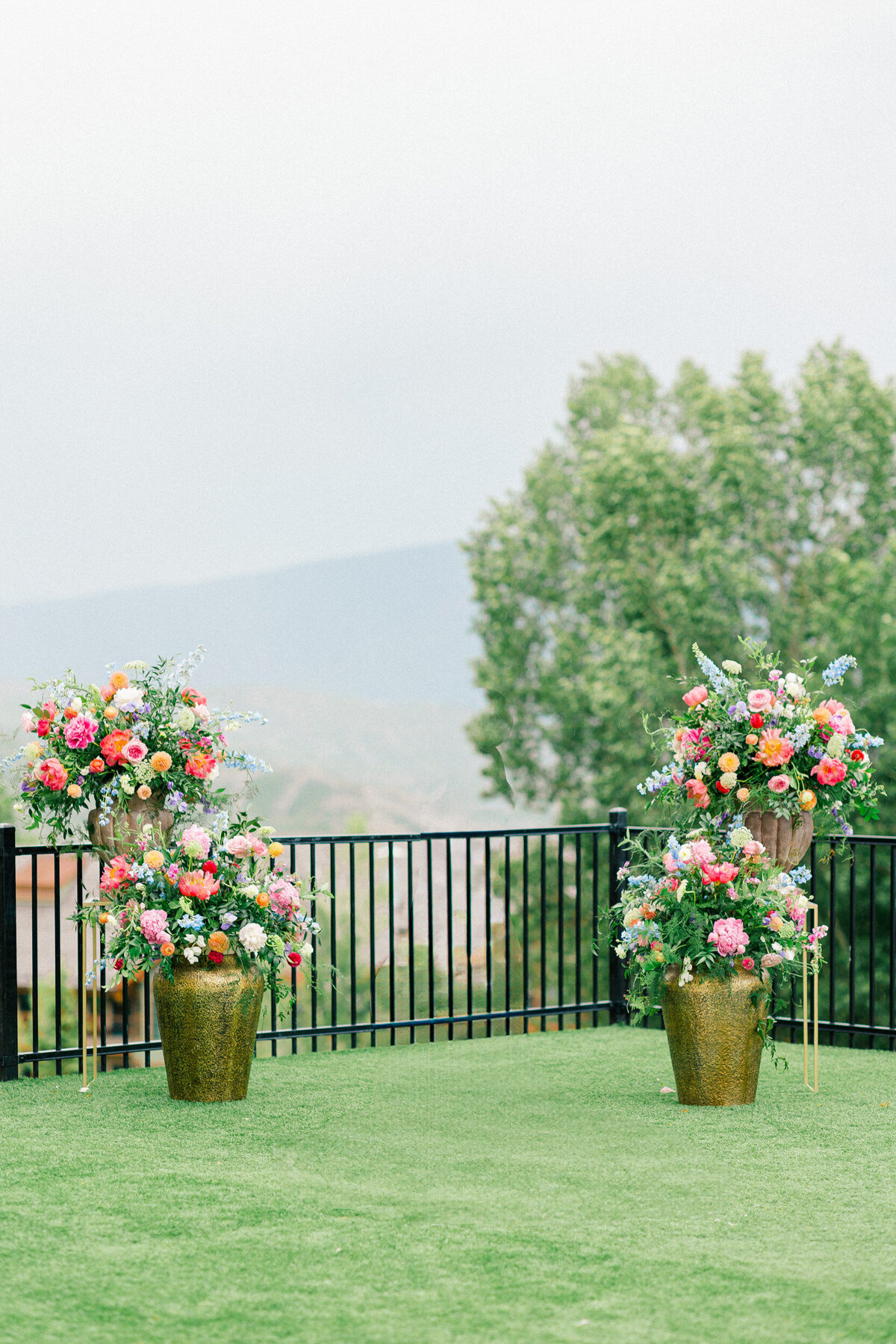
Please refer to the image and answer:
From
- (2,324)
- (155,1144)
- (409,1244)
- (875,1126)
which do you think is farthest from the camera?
(2,324)

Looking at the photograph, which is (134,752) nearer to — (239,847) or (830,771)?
(239,847)

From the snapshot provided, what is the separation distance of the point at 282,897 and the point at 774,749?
2169mm

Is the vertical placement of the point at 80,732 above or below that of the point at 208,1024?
above

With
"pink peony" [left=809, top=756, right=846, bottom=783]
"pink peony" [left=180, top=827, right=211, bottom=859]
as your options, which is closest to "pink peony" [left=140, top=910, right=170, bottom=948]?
"pink peony" [left=180, top=827, right=211, bottom=859]

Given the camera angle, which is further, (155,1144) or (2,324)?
(2,324)

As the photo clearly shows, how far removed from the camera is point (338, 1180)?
4395 mm

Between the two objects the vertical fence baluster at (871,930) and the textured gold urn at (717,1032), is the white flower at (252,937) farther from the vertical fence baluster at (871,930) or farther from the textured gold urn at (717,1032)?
the vertical fence baluster at (871,930)

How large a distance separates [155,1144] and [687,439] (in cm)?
1934

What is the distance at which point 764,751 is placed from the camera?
18.6 ft

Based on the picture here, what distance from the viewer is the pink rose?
586 centimetres

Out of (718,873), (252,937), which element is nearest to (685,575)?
(718,873)

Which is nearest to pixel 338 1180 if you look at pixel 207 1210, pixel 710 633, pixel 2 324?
pixel 207 1210

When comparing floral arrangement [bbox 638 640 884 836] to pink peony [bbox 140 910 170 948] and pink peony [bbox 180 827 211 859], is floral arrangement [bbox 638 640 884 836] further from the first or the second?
pink peony [bbox 140 910 170 948]

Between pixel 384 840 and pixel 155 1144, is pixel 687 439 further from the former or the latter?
pixel 155 1144
